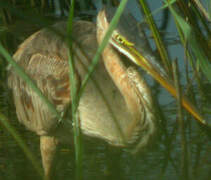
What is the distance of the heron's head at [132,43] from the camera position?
3.17 m

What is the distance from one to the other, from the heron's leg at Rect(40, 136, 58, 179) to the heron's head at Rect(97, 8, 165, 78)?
46.7 inches

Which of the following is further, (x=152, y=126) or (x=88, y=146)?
(x=88, y=146)

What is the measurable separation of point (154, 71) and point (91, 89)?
0.71 m

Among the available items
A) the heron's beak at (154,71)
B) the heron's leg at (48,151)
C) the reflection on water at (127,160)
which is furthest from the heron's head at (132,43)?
the heron's leg at (48,151)

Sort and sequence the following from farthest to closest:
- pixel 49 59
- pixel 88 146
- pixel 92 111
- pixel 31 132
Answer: pixel 31 132 < pixel 88 146 < pixel 49 59 < pixel 92 111

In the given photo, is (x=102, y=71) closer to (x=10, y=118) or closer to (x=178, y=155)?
(x=178, y=155)

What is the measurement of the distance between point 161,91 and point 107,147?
0.96 m

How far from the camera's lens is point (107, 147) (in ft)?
14.3

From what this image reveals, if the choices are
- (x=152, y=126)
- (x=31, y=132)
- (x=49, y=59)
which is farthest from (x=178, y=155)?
(x=31, y=132)

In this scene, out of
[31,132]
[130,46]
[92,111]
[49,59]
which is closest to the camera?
[130,46]

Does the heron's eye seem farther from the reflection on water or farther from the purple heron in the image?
the reflection on water

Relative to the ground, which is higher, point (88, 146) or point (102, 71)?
point (102, 71)

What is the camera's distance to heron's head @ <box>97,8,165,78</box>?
10.4ft

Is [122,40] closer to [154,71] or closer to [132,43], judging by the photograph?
[132,43]
